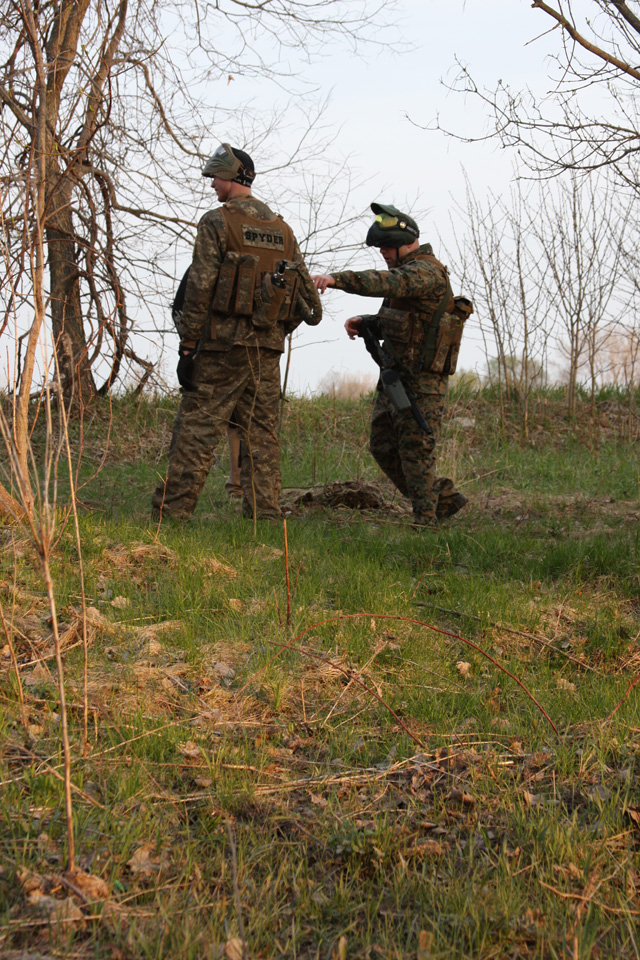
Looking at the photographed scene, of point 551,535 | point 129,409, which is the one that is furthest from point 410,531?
point 129,409

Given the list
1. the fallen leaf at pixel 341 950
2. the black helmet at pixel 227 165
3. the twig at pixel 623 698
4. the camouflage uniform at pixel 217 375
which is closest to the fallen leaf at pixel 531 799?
the twig at pixel 623 698

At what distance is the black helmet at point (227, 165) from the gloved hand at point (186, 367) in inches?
48.3

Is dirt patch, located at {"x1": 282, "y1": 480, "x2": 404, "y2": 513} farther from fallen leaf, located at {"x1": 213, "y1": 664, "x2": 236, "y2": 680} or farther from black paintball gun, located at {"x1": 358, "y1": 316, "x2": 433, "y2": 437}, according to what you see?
fallen leaf, located at {"x1": 213, "y1": 664, "x2": 236, "y2": 680}

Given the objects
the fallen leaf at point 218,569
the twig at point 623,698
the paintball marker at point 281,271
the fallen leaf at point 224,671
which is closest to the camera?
the twig at point 623,698

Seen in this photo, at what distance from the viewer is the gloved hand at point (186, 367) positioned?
18.6 ft

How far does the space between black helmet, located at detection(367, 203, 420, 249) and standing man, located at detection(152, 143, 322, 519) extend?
58cm

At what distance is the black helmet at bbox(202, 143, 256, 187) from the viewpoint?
18.7 feet

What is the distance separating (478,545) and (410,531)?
2.41 feet

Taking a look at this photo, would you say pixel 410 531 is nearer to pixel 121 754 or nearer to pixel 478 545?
pixel 478 545

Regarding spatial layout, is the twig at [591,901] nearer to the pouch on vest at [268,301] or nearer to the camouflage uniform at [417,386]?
the camouflage uniform at [417,386]

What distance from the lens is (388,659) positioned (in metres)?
3.54

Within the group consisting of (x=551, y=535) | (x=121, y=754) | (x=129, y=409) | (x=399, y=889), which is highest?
(x=129, y=409)

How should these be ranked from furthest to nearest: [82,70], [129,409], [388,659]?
[129,409], [82,70], [388,659]

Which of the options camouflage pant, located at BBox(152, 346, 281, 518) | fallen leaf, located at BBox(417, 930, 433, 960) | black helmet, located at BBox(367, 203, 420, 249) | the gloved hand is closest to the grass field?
fallen leaf, located at BBox(417, 930, 433, 960)
